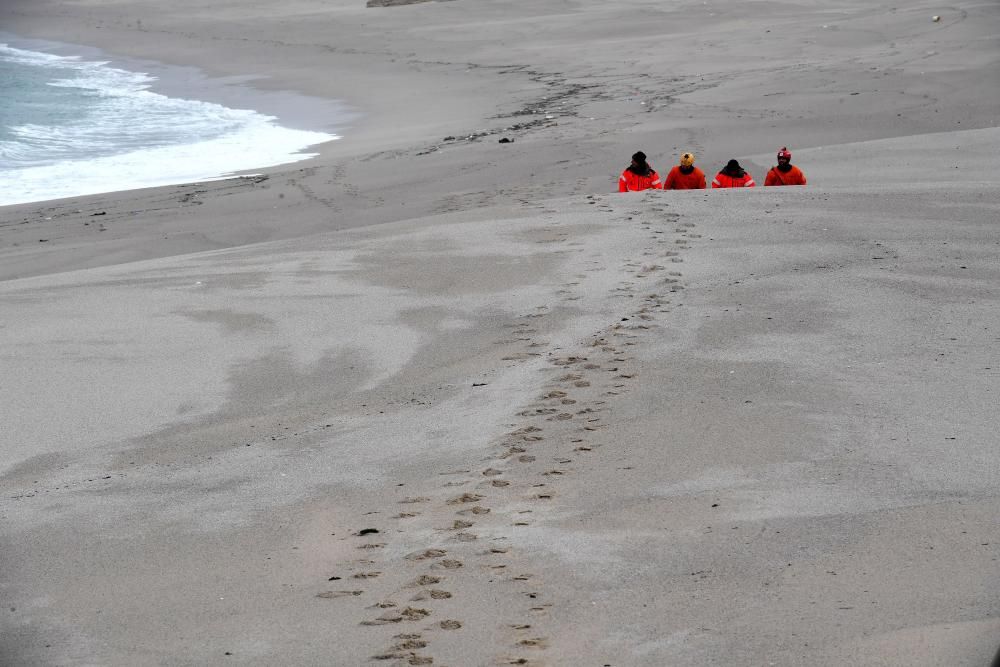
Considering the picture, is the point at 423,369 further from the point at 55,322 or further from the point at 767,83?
the point at 767,83

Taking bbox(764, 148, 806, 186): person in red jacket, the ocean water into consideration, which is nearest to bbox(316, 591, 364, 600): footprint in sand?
bbox(764, 148, 806, 186): person in red jacket

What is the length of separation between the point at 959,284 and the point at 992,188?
3.26 m

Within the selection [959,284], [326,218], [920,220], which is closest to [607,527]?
[959,284]

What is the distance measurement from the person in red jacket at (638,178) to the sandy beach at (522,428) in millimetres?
958

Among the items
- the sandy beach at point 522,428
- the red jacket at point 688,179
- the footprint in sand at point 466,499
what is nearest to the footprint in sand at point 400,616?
the sandy beach at point 522,428

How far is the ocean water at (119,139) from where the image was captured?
1808 centimetres

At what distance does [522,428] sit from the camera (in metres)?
5.78

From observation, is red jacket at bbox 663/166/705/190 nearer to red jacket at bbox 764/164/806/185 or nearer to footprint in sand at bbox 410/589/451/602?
red jacket at bbox 764/164/806/185

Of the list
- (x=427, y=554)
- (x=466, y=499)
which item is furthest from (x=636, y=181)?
(x=427, y=554)

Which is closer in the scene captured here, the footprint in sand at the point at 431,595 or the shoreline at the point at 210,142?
the footprint in sand at the point at 431,595

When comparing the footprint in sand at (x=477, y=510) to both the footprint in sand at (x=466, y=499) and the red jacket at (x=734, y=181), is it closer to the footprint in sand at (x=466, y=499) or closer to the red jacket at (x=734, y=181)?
the footprint in sand at (x=466, y=499)

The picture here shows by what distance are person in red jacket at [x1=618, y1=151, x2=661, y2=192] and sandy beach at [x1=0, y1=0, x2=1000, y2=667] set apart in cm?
96

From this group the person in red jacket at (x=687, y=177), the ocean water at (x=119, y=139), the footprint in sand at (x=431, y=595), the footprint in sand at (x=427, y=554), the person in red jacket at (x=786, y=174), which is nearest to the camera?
the footprint in sand at (x=431, y=595)

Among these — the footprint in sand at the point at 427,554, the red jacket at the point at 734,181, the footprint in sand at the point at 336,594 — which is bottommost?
the footprint in sand at the point at 336,594
